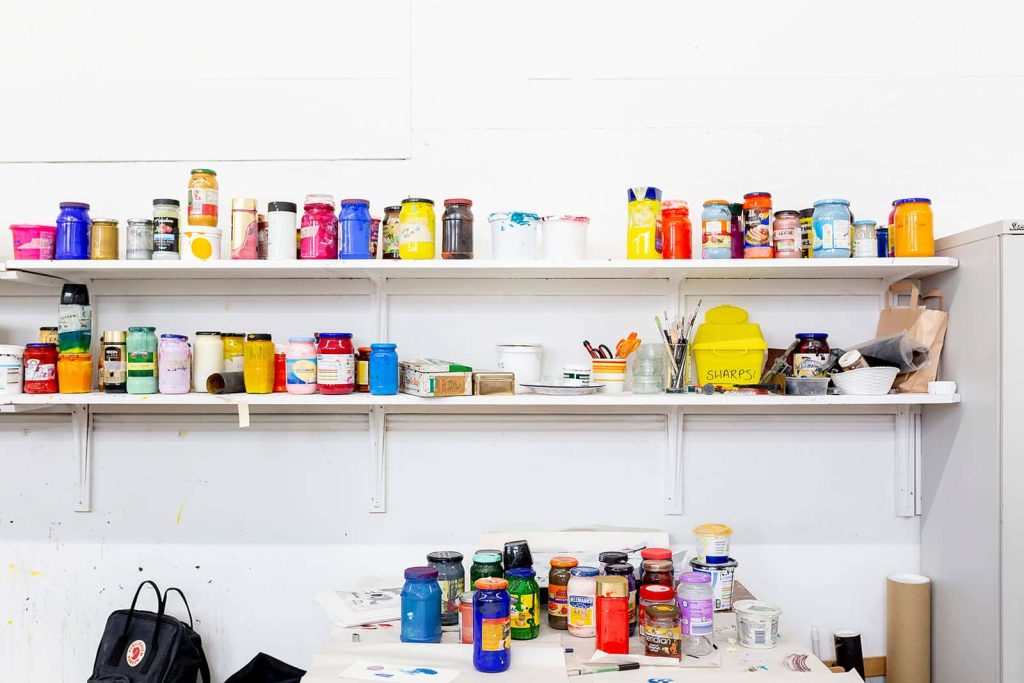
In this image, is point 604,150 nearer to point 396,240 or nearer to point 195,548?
point 396,240

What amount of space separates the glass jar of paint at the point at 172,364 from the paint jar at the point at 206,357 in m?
0.04

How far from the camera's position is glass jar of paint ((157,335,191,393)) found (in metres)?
2.12

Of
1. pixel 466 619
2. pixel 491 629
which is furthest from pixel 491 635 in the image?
pixel 466 619

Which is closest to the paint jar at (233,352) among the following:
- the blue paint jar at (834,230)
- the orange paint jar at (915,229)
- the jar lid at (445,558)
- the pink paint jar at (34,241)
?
the pink paint jar at (34,241)

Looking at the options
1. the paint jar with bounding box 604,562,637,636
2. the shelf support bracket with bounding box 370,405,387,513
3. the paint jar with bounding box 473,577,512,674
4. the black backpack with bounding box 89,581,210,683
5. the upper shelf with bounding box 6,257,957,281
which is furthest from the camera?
the shelf support bracket with bounding box 370,405,387,513

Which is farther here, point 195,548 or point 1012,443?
point 195,548

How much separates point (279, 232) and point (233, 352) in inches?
14.5

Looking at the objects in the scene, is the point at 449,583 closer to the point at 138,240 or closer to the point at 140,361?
the point at 140,361

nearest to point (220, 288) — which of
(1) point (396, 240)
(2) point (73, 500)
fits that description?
(1) point (396, 240)

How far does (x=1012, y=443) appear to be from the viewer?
6.32 ft

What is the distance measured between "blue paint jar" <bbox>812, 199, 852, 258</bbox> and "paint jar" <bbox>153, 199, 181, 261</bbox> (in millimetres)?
1726

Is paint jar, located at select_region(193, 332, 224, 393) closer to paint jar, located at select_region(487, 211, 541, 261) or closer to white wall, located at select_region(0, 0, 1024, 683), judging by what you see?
white wall, located at select_region(0, 0, 1024, 683)

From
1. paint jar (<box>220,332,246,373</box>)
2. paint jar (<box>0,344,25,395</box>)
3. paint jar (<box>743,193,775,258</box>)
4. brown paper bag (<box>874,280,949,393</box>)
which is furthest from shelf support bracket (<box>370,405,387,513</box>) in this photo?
brown paper bag (<box>874,280,949,393</box>)

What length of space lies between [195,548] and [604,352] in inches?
53.5
